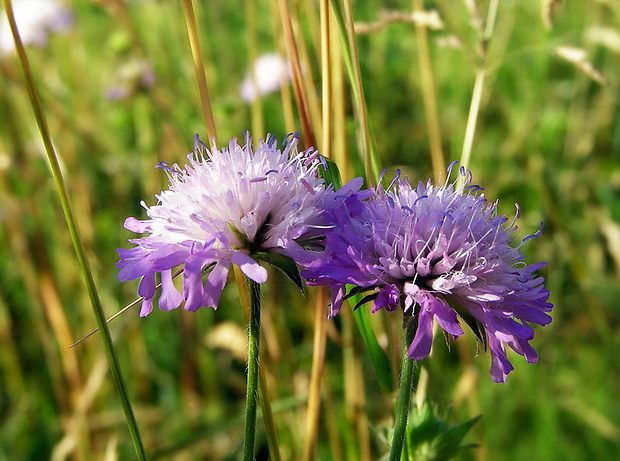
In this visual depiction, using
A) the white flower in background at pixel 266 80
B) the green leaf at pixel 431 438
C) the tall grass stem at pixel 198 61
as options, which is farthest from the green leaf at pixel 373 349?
the white flower in background at pixel 266 80

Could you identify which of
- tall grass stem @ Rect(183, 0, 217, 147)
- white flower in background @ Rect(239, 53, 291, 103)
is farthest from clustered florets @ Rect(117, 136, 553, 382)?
white flower in background @ Rect(239, 53, 291, 103)

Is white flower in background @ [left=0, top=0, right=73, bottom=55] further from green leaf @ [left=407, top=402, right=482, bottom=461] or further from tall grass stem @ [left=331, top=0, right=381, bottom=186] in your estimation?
green leaf @ [left=407, top=402, right=482, bottom=461]

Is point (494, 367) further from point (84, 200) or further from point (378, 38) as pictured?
point (378, 38)

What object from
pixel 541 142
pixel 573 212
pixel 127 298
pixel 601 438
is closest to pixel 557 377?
pixel 601 438

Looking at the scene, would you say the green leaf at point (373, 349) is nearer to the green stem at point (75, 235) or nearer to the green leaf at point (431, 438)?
the green leaf at point (431, 438)

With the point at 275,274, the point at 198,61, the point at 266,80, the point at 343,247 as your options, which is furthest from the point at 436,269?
the point at 266,80

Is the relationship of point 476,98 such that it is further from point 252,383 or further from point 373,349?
point 252,383
